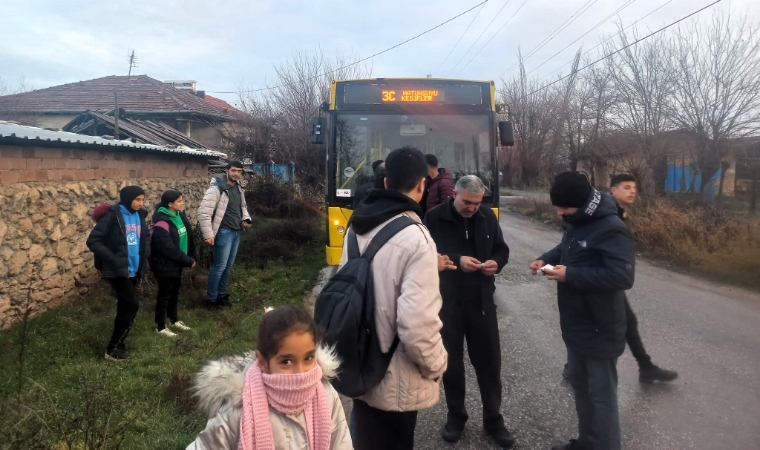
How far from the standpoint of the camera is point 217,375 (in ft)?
5.87

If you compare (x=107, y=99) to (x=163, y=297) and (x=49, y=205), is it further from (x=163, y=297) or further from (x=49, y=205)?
(x=163, y=297)

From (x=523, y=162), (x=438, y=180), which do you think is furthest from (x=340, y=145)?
(x=523, y=162)

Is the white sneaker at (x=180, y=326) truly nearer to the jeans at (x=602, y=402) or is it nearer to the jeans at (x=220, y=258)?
the jeans at (x=220, y=258)

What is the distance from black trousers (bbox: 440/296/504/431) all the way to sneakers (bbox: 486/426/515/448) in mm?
26

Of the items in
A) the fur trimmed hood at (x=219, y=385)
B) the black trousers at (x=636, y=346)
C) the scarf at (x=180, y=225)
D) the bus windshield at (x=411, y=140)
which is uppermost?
the bus windshield at (x=411, y=140)

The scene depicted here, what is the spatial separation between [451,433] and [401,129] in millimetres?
5116

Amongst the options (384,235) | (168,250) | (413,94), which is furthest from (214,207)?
(384,235)

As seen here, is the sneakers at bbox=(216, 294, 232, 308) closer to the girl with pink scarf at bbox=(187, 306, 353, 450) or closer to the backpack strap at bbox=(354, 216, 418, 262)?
the backpack strap at bbox=(354, 216, 418, 262)

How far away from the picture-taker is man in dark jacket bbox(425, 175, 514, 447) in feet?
12.0

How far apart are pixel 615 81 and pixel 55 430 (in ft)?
57.6

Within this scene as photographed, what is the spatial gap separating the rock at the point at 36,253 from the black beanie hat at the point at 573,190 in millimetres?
5877

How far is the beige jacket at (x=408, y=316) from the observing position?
90.4 inches

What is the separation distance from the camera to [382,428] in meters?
2.56

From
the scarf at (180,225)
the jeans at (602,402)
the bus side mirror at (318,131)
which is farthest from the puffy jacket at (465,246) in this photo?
the bus side mirror at (318,131)
